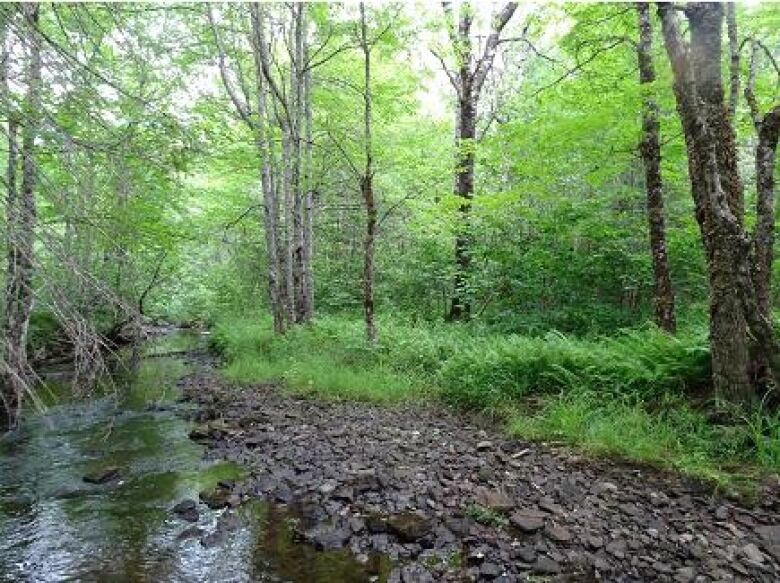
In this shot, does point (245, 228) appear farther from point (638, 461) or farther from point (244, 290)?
point (638, 461)

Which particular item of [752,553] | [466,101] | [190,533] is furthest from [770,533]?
[466,101]

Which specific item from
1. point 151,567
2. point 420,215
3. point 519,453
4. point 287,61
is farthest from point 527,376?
point 287,61

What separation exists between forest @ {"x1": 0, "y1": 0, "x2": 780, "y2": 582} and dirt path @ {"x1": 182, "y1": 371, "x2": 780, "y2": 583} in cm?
5

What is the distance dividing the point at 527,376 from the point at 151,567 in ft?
17.8

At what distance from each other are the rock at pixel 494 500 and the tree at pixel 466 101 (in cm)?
854

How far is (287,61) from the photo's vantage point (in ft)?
57.2

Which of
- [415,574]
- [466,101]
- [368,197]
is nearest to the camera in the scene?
[415,574]

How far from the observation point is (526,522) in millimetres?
4883

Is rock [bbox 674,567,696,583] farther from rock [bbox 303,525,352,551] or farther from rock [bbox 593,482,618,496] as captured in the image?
rock [bbox 303,525,352,551]

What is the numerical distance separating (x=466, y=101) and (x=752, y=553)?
1334 centimetres

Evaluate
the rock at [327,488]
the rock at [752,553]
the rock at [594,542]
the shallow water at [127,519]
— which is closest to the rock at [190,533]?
the shallow water at [127,519]

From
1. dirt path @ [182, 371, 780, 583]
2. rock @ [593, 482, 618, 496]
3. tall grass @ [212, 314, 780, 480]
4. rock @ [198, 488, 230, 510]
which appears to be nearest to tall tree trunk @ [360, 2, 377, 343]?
tall grass @ [212, 314, 780, 480]

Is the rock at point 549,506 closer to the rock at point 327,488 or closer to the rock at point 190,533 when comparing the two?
the rock at point 327,488

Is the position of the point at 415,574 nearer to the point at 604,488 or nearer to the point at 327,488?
the point at 327,488
